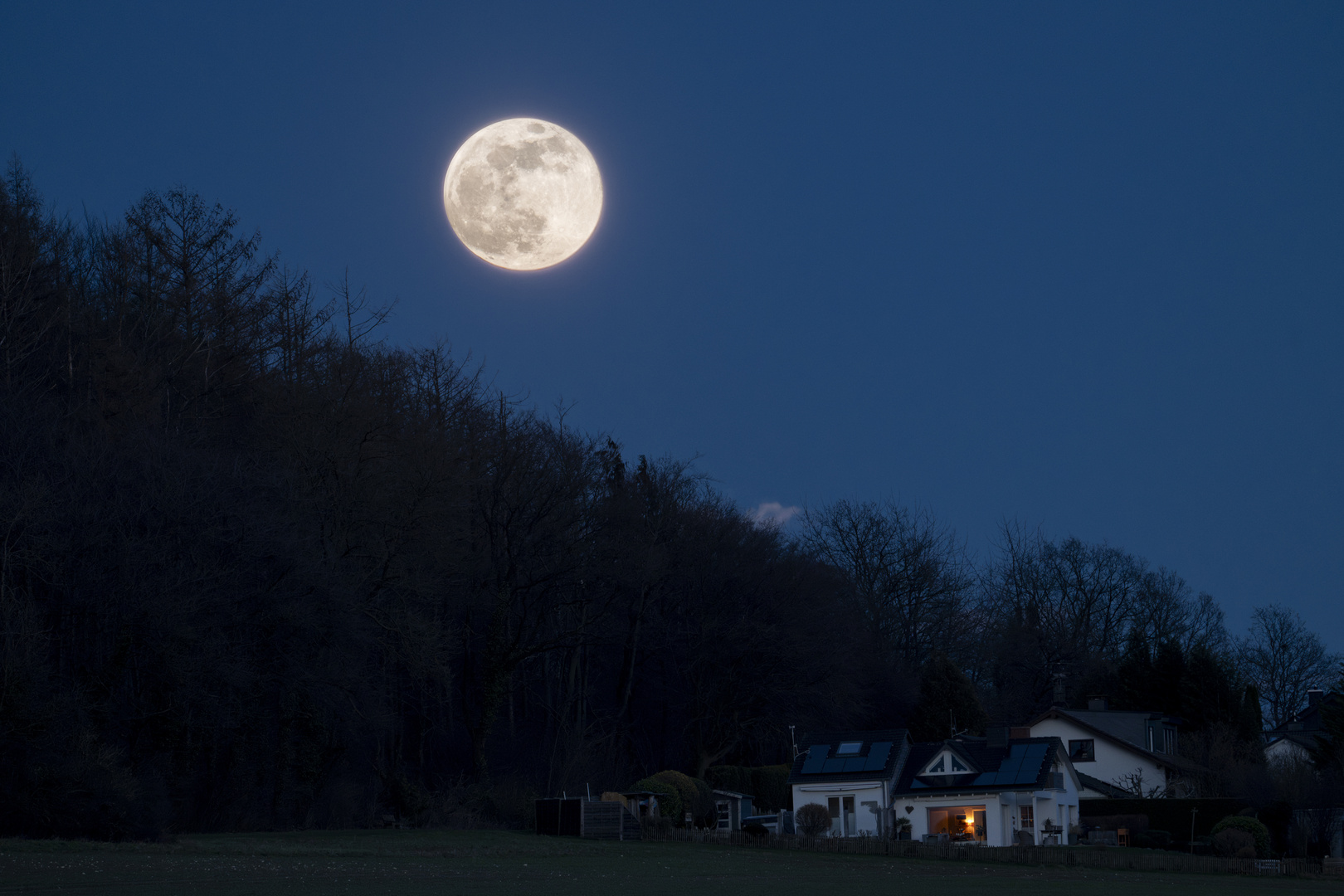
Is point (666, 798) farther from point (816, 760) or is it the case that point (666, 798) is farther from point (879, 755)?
point (879, 755)

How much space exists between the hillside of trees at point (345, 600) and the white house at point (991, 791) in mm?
7890

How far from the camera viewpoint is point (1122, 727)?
6250 centimetres

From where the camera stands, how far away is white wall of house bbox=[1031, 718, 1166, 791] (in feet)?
195

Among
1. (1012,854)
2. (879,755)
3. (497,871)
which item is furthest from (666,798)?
(497,871)

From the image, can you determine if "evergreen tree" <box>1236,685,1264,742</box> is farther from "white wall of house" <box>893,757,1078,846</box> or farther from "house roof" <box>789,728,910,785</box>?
"house roof" <box>789,728,910,785</box>

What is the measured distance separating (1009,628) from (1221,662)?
1194 cm

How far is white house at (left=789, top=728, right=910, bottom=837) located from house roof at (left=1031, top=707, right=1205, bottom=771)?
14.3 m

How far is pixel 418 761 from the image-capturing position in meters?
50.9

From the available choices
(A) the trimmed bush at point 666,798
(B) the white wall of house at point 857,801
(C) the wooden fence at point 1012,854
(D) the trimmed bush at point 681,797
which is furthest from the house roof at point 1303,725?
(A) the trimmed bush at point 666,798

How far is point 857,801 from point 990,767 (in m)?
5.02

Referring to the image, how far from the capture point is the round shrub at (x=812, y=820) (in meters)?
45.2

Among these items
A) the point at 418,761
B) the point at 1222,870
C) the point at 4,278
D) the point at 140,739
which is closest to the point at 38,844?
the point at 140,739

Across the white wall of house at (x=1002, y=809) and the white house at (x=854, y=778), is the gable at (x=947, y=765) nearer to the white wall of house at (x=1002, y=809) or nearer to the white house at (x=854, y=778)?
the white wall of house at (x=1002, y=809)

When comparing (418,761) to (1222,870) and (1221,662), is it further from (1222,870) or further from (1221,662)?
(1221,662)
